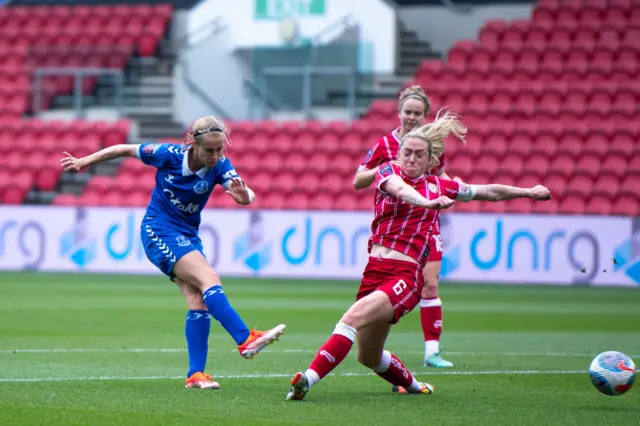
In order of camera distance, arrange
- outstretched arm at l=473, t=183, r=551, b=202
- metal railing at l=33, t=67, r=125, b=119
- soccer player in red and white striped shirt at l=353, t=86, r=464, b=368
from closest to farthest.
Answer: outstretched arm at l=473, t=183, r=551, b=202 < soccer player in red and white striped shirt at l=353, t=86, r=464, b=368 < metal railing at l=33, t=67, r=125, b=119

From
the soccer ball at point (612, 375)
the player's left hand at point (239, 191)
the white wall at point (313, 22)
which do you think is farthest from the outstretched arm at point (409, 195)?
the white wall at point (313, 22)

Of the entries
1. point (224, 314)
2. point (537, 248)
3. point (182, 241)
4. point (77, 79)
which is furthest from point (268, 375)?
point (77, 79)

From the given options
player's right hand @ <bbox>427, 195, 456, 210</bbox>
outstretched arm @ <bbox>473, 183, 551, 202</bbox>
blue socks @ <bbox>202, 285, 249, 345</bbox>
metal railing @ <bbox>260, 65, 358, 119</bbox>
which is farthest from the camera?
metal railing @ <bbox>260, 65, 358, 119</bbox>

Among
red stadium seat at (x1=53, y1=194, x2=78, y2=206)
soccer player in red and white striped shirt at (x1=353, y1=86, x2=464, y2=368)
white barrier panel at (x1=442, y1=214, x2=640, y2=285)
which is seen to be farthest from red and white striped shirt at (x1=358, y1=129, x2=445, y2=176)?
red stadium seat at (x1=53, y1=194, x2=78, y2=206)

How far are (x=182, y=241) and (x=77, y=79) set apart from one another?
62.2ft

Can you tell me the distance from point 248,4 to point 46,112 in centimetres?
535

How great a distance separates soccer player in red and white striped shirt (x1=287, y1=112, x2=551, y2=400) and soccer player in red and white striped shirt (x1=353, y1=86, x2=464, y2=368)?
1.58m

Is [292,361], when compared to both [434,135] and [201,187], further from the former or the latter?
[434,135]

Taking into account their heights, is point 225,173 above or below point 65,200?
above

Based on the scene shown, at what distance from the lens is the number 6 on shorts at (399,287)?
290 inches

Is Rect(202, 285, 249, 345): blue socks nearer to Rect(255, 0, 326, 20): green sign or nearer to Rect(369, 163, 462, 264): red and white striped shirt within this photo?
Rect(369, 163, 462, 264): red and white striped shirt

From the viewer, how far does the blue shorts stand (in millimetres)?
8023

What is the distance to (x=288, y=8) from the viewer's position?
27.8 m

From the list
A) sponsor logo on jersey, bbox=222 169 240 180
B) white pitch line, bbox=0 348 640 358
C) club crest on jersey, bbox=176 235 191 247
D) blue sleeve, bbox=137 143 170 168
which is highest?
blue sleeve, bbox=137 143 170 168
